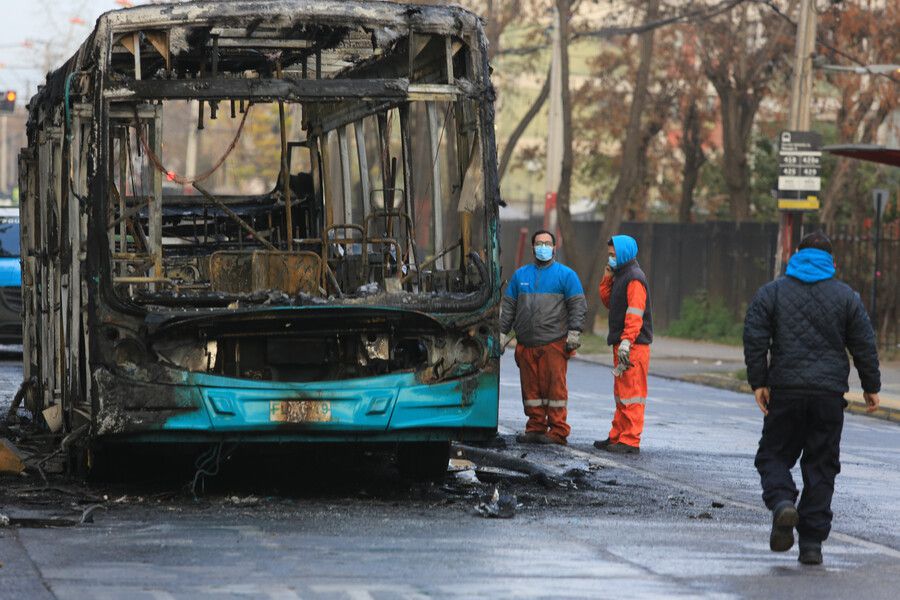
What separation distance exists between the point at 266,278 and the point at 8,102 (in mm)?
26499

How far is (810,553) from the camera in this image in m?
8.73

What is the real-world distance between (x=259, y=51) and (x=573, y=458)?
3.53 m

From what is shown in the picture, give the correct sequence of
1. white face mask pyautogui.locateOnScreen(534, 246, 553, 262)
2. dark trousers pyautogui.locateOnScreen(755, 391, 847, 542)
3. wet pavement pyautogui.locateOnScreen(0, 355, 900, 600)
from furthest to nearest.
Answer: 1. white face mask pyautogui.locateOnScreen(534, 246, 553, 262)
2. dark trousers pyautogui.locateOnScreen(755, 391, 847, 542)
3. wet pavement pyautogui.locateOnScreen(0, 355, 900, 600)

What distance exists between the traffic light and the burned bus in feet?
80.9

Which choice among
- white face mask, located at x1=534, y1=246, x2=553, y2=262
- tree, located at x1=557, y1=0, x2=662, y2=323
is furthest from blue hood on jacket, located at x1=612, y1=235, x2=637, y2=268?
tree, located at x1=557, y1=0, x2=662, y2=323

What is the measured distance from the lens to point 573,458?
43.9 feet

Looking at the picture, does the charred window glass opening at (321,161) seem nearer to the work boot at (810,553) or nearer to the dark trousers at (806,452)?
the dark trousers at (806,452)

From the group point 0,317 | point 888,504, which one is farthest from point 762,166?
point 888,504

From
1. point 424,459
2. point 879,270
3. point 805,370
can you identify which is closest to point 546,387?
point 424,459

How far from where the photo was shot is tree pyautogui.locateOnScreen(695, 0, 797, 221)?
38.6 meters

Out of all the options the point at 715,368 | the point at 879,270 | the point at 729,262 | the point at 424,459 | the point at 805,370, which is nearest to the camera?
the point at 805,370

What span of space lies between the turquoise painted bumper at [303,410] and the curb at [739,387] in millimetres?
10157

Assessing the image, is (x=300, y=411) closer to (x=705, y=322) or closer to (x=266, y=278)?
(x=266, y=278)

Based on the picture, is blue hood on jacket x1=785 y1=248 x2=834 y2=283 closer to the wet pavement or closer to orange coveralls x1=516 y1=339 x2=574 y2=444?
the wet pavement
